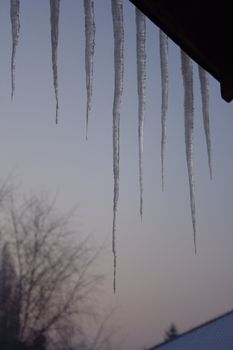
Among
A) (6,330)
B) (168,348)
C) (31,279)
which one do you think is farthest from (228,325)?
(6,330)

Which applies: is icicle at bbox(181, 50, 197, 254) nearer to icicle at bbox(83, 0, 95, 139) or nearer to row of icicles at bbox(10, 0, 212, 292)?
row of icicles at bbox(10, 0, 212, 292)

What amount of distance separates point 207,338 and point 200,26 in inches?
560

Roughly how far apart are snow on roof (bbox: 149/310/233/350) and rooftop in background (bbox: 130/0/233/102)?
43.5ft

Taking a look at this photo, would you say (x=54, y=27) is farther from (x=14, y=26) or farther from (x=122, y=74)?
(x=122, y=74)

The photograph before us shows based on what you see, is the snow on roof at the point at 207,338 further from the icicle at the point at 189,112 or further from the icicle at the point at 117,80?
the icicle at the point at 117,80

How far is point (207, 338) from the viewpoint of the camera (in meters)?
14.0

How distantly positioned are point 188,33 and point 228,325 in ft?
48.9

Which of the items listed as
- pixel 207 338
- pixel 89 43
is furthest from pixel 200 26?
pixel 207 338

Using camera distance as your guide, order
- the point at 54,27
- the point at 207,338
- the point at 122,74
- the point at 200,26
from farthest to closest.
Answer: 1. the point at 207,338
2. the point at 122,74
3. the point at 54,27
4. the point at 200,26

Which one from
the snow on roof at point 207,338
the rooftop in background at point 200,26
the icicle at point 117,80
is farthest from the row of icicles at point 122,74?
the snow on roof at point 207,338

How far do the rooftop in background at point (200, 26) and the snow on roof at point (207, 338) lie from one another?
1327cm

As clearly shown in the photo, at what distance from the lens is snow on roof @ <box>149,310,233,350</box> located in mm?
13469

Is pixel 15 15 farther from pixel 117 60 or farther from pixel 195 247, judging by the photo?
pixel 195 247

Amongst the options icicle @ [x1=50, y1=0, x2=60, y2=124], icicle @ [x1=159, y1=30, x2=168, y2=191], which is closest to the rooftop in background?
icicle @ [x1=159, y1=30, x2=168, y2=191]
